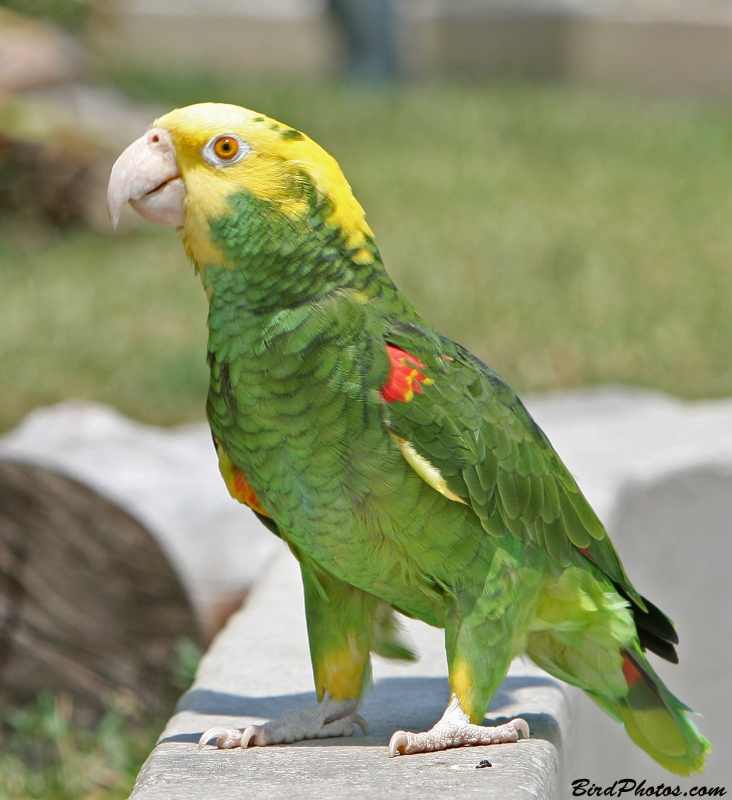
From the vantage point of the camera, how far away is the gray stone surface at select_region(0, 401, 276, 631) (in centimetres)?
338

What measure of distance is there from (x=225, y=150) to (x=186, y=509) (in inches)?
68.7

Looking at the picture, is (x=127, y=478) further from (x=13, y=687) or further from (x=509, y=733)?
(x=509, y=733)

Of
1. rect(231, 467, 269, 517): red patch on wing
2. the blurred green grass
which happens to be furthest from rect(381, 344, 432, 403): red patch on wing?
the blurred green grass

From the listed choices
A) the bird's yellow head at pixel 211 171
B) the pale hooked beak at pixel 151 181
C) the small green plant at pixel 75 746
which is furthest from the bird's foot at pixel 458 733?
the small green plant at pixel 75 746

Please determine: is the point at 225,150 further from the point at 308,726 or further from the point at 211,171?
the point at 308,726

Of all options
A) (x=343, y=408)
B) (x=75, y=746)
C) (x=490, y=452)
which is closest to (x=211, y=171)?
(x=343, y=408)

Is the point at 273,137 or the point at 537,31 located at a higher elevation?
the point at 273,137

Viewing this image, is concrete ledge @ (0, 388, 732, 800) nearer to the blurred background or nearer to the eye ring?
the blurred background

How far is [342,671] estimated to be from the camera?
2.20 metres

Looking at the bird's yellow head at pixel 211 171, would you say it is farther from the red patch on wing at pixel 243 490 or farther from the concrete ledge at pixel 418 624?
the concrete ledge at pixel 418 624

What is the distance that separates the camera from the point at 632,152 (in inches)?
371

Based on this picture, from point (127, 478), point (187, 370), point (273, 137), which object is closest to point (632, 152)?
point (187, 370)

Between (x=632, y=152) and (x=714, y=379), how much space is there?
459 cm

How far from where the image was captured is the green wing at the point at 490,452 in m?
1.95
